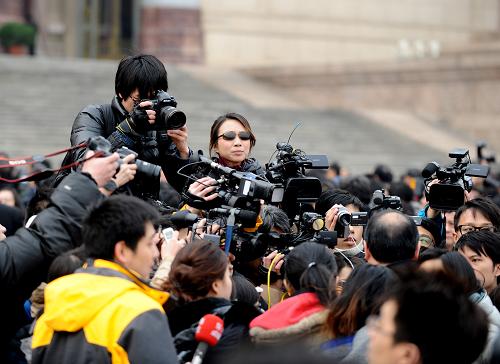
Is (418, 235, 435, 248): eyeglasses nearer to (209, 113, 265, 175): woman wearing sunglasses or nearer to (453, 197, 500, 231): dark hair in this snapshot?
(453, 197, 500, 231): dark hair

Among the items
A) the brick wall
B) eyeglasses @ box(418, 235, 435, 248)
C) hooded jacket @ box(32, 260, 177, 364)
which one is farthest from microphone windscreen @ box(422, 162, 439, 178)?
the brick wall

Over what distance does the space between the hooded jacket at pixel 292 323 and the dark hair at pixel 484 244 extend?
6.10ft

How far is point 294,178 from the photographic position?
639cm

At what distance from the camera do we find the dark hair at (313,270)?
189 inches

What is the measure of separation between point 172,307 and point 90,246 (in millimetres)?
493

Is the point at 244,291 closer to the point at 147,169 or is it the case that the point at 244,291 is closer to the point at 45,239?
the point at 147,169

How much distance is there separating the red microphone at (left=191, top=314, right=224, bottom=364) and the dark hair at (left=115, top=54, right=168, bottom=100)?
1.96m

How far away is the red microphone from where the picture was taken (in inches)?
176

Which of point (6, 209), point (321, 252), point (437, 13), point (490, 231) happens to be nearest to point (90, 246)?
point (321, 252)

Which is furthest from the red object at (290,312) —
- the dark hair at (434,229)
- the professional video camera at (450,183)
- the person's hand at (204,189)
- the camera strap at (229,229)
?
the dark hair at (434,229)

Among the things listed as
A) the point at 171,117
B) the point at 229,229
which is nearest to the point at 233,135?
the point at 171,117

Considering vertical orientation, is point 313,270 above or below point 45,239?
below

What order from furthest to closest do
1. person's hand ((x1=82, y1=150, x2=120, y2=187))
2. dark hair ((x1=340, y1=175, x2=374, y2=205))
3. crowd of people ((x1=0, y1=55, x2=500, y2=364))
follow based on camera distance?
1. dark hair ((x1=340, y1=175, x2=374, y2=205))
2. person's hand ((x1=82, y1=150, x2=120, y2=187))
3. crowd of people ((x1=0, y1=55, x2=500, y2=364))

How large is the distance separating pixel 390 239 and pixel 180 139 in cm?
144
